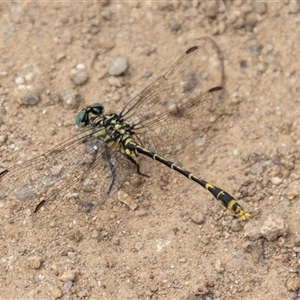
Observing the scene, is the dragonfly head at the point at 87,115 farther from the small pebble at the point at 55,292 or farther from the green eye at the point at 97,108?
the small pebble at the point at 55,292

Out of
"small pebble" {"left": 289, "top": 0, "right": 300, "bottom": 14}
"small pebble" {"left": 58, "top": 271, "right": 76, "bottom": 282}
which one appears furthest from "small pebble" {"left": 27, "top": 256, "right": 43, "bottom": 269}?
"small pebble" {"left": 289, "top": 0, "right": 300, "bottom": 14}

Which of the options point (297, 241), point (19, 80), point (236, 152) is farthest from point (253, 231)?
point (19, 80)

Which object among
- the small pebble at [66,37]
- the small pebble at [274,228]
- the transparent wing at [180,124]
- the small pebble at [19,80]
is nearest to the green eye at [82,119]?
the transparent wing at [180,124]

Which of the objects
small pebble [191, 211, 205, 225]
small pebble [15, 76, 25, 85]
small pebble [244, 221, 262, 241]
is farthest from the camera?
small pebble [15, 76, 25, 85]

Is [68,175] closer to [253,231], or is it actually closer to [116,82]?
[116,82]

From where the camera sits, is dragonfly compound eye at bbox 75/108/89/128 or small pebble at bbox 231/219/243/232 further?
dragonfly compound eye at bbox 75/108/89/128

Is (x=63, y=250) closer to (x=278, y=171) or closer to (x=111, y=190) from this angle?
(x=111, y=190)

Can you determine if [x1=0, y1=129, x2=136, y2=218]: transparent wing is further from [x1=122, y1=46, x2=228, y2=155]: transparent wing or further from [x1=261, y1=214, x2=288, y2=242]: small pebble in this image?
[x1=261, y1=214, x2=288, y2=242]: small pebble

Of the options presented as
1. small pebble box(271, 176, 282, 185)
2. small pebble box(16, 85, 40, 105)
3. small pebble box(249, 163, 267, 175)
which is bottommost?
small pebble box(271, 176, 282, 185)
